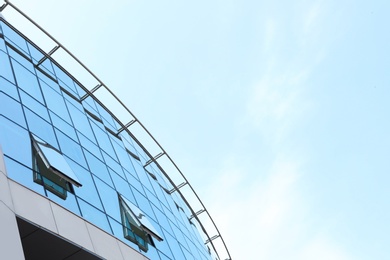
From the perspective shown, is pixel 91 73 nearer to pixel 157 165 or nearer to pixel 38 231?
pixel 157 165

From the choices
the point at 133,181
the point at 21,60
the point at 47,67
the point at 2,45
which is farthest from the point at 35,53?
the point at 133,181

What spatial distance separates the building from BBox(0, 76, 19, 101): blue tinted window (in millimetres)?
37

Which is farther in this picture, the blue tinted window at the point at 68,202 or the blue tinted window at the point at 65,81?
the blue tinted window at the point at 65,81

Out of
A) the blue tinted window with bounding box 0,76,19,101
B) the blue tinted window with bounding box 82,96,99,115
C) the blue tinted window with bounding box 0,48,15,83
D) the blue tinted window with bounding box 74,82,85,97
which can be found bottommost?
the blue tinted window with bounding box 0,76,19,101

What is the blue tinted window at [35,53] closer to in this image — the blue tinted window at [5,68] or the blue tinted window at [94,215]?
the blue tinted window at [5,68]

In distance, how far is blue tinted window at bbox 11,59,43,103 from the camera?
17.1 metres

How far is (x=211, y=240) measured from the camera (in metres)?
32.7


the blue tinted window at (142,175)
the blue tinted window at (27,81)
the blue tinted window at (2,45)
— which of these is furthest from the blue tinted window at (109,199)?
the blue tinted window at (142,175)

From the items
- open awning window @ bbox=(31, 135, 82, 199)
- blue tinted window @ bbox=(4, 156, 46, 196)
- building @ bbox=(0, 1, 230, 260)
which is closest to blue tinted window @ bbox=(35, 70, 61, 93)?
building @ bbox=(0, 1, 230, 260)

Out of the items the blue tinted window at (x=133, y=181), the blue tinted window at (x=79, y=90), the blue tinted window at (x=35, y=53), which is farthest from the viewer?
the blue tinted window at (x=79, y=90)

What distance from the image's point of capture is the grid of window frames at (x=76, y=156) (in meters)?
13.3

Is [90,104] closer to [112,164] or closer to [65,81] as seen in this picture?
[65,81]

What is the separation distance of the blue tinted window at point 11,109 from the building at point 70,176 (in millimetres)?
35

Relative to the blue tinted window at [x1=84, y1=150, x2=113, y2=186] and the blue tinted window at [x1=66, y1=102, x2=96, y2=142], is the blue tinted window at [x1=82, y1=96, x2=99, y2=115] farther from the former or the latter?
the blue tinted window at [x1=84, y1=150, x2=113, y2=186]
